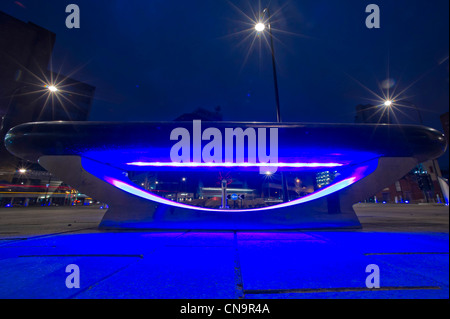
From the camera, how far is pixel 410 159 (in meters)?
4.45

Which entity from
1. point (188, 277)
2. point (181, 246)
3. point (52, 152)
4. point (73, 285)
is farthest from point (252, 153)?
point (52, 152)

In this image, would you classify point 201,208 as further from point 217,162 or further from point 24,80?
point 24,80

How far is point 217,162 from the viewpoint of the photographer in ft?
16.9

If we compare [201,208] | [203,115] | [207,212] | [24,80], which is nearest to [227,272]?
[207,212]

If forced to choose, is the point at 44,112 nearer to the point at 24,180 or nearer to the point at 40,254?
the point at 24,180

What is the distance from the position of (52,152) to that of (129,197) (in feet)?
7.03

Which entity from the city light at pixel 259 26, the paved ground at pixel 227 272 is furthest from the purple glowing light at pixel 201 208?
the city light at pixel 259 26

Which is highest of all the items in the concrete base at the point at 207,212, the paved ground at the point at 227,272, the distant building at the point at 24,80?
the distant building at the point at 24,80

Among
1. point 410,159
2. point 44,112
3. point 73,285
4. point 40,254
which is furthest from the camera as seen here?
point 44,112

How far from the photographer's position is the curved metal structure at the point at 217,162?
165 inches

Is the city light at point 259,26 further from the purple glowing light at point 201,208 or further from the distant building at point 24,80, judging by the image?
the distant building at point 24,80

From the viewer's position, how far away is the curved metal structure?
418 centimetres

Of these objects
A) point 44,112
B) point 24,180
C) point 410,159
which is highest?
point 44,112

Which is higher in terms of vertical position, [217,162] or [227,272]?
[217,162]
